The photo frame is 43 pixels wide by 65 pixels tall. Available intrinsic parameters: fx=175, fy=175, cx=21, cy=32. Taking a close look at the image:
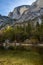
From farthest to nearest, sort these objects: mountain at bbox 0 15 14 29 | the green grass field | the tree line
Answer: mountain at bbox 0 15 14 29
the tree line
the green grass field

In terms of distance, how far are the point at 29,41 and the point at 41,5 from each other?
2817 inches

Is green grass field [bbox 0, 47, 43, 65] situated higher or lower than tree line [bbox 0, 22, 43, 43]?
lower

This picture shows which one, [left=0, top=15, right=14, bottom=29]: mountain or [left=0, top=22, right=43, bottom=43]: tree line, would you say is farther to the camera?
[left=0, top=15, right=14, bottom=29]: mountain

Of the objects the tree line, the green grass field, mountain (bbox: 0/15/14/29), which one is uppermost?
mountain (bbox: 0/15/14/29)

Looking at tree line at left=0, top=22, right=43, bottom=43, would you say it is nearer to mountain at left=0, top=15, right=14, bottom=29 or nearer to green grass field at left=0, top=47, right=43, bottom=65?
green grass field at left=0, top=47, right=43, bottom=65

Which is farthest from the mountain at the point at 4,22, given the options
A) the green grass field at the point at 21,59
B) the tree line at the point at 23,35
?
the green grass field at the point at 21,59

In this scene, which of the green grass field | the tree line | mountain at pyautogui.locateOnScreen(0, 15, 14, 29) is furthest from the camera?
mountain at pyautogui.locateOnScreen(0, 15, 14, 29)

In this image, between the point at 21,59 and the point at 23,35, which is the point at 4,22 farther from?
the point at 21,59

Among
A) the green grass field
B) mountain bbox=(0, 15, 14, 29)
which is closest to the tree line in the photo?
the green grass field

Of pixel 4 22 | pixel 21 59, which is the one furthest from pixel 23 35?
pixel 4 22

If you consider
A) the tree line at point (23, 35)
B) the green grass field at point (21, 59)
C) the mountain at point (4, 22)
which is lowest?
the green grass field at point (21, 59)

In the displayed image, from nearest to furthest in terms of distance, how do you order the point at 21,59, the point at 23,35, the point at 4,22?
the point at 21,59 → the point at 23,35 → the point at 4,22

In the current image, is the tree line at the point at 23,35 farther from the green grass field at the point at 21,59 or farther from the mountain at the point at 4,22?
the mountain at the point at 4,22

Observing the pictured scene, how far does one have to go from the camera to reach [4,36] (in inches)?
2719
